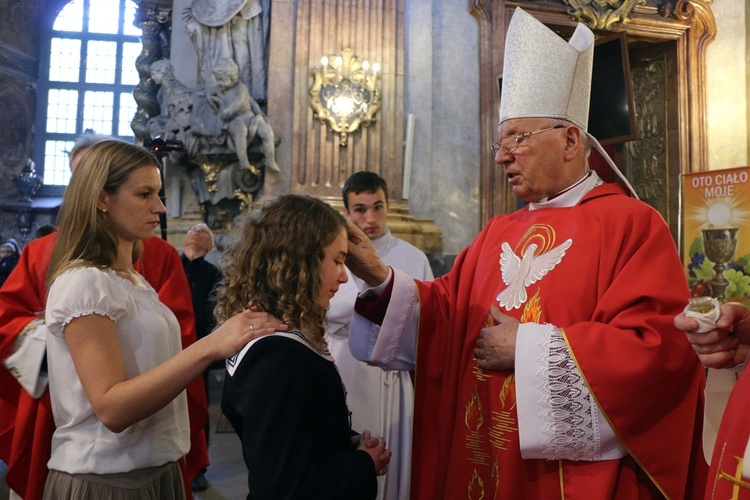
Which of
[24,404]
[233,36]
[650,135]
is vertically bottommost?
[24,404]

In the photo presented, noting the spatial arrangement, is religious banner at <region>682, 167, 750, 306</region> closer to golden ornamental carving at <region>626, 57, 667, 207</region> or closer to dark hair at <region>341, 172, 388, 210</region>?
golden ornamental carving at <region>626, 57, 667, 207</region>

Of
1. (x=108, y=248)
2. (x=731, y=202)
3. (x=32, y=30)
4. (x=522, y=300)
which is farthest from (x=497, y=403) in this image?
(x=32, y=30)

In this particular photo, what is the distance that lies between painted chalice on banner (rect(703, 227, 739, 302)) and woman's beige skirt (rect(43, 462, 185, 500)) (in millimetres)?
5134

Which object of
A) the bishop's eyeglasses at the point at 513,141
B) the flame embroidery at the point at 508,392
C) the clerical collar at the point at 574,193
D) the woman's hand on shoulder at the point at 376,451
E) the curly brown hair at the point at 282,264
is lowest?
the woman's hand on shoulder at the point at 376,451

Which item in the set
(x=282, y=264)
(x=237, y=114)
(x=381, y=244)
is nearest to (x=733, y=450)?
(x=282, y=264)

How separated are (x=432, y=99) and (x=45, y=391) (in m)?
5.22

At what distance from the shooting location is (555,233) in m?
Result: 2.09

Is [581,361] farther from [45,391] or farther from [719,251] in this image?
[719,251]

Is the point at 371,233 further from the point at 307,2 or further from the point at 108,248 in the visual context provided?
the point at 307,2

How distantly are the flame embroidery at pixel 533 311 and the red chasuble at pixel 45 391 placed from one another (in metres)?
1.27

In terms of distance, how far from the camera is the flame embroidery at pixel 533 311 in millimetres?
1981

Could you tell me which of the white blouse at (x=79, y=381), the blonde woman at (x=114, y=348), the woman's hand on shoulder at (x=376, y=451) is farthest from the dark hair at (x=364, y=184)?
the woman's hand on shoulder at (x=376, y=451)

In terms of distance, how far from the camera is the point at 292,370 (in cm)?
142

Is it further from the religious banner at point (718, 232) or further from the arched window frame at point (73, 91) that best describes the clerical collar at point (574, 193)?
the arched window frame at point (73, 91)
